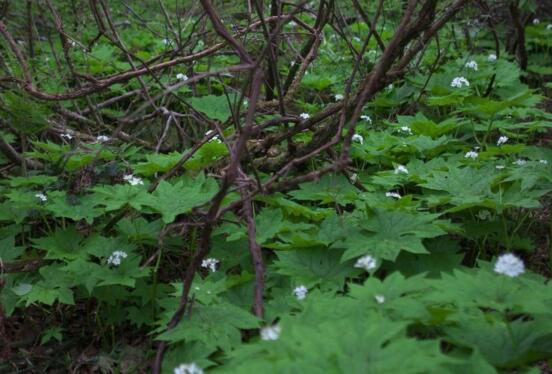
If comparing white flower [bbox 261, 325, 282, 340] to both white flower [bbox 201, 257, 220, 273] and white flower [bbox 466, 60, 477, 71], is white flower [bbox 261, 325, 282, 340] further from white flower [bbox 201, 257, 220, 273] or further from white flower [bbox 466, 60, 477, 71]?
white flower [bbox 466, 60, 477, 71]

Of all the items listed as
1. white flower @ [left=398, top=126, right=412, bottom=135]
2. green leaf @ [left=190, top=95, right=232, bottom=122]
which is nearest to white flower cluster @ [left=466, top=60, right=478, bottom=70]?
white flower @ [left=398, top=126, right=412, bottom=135]

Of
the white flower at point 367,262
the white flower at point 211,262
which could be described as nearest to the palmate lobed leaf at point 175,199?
the white flower at point 211,262

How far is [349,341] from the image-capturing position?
192cm

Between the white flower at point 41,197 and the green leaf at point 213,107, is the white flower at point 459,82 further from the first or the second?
the white flower at point 41,197

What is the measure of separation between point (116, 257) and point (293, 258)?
100 cm

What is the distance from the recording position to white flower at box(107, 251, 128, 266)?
10.7ft

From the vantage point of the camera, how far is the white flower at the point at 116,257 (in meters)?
3.27

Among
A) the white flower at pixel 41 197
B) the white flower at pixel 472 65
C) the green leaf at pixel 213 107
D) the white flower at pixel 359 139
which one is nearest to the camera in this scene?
the white flower at pixel 41 197

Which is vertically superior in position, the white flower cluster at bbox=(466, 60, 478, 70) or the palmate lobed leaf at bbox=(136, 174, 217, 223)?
the palmate lobed leaf at bbox=(136, 174, 217, 223)

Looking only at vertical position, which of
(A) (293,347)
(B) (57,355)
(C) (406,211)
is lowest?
(B) (57,355)

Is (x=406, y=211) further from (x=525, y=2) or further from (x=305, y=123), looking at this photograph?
(x=525, y=2)

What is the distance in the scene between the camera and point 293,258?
3.19 m

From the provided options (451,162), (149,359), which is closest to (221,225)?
(149,359)

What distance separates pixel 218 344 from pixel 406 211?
4.35ft
